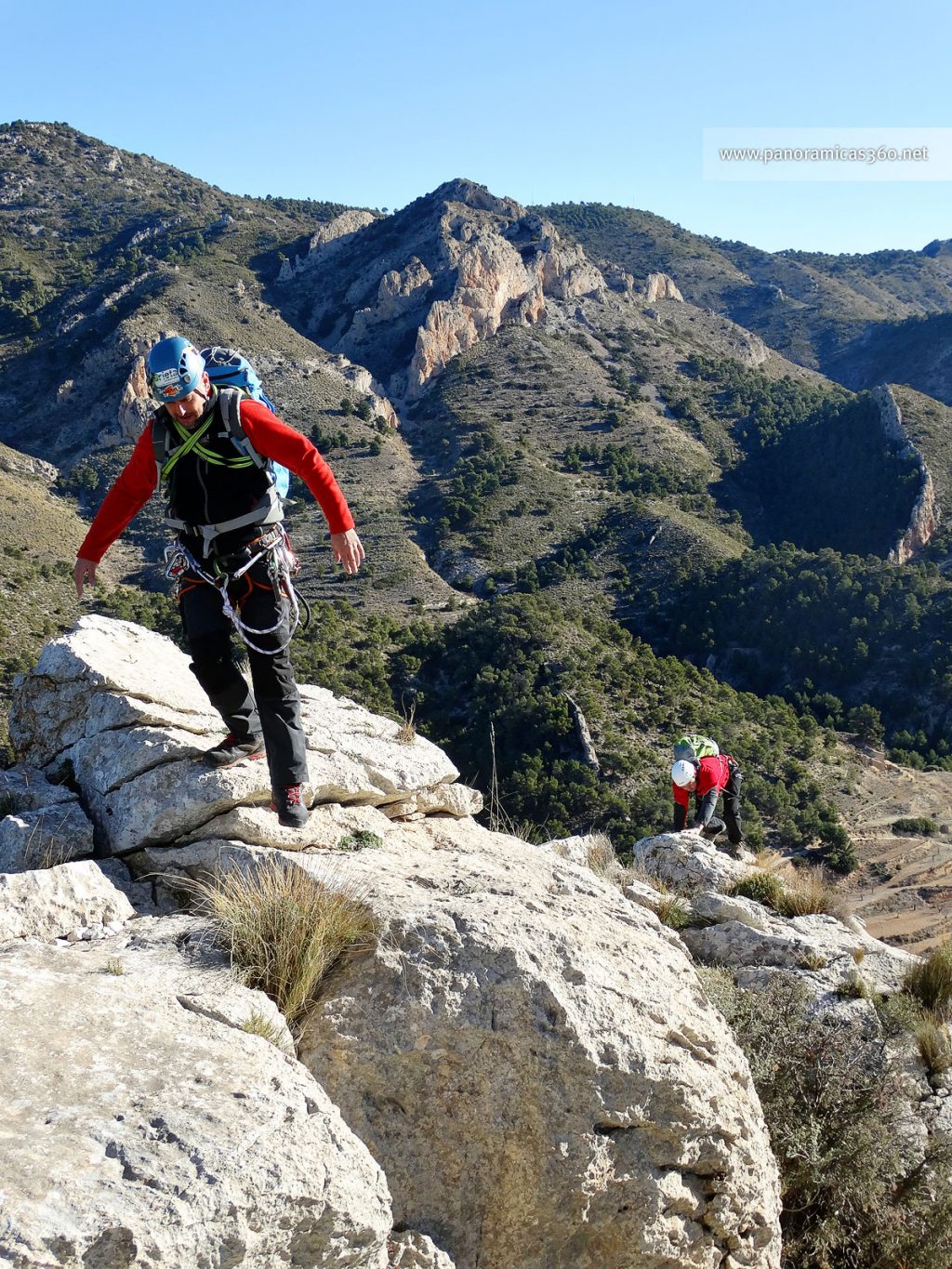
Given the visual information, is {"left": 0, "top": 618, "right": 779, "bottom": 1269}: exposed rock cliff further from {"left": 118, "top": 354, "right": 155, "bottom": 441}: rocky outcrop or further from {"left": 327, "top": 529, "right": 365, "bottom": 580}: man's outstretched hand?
{"left": 118, "top": 354, "right": 155, "bottom": 441}: rocky outcrop

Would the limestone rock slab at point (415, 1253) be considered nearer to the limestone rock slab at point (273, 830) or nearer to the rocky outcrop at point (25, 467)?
the limestone rock slab at point (273, 830)

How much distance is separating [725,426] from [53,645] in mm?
75703

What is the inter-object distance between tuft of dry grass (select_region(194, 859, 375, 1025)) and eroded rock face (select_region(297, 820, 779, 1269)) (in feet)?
0.29

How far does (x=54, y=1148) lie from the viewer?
2074mm

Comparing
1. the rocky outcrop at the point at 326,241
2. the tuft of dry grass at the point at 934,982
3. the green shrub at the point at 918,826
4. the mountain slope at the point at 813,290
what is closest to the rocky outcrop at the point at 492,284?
the rocky outcrop at the point at 326,241

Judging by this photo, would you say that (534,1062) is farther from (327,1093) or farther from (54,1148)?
(54,1148)

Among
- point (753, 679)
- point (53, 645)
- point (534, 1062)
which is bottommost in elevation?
point (753, 679)

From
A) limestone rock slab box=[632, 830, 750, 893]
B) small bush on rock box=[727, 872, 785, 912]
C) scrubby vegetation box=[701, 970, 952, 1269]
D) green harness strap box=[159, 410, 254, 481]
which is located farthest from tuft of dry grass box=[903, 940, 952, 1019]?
green harness strap box=[159, 410, 254, 481]

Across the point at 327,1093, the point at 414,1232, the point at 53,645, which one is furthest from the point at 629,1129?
the point at 53,645

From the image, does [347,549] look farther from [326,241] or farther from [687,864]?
[326,241]

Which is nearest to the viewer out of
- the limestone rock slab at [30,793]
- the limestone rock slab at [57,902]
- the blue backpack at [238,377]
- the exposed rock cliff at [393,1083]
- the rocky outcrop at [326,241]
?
the exposed rock cliff at [393,1083]

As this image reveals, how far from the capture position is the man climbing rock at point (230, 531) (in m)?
3.94

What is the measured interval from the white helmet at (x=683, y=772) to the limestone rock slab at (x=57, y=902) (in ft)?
19.7

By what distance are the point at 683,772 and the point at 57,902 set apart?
6.35 metres
